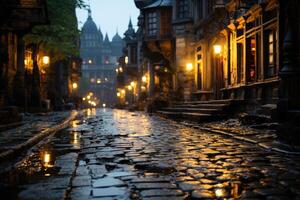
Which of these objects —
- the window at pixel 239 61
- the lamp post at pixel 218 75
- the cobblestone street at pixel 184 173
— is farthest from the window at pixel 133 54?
the cobblestone street at pixel 184 173

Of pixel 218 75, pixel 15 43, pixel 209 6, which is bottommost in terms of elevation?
pixel 218 75

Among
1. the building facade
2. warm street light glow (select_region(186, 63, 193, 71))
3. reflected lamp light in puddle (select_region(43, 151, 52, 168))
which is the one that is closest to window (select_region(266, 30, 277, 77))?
the building facade

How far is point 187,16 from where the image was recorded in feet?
105

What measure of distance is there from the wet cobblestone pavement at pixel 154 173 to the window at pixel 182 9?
80.6ft

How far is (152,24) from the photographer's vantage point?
37781 mm

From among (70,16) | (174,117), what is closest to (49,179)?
(174,117)

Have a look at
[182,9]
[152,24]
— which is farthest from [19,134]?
[152,24]

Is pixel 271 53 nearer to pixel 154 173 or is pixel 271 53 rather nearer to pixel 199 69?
pixel 154 173

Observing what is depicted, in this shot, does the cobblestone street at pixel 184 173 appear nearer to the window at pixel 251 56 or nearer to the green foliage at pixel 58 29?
the window at pixel 251 56

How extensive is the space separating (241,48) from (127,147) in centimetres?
1201

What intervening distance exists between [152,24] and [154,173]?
33000 mm

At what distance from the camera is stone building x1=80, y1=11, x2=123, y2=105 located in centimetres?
12962

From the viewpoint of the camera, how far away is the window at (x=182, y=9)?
106 ft

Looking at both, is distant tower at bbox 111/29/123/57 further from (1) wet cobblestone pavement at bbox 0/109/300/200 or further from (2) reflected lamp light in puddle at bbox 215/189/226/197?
(2) reflected lamp light in puddle at bbox 215/189/226/197
